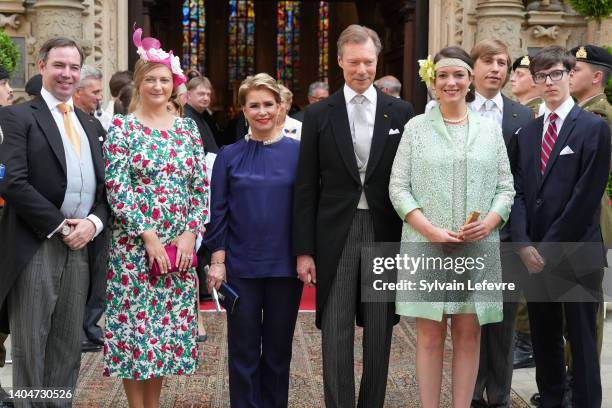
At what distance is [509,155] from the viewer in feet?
16.8

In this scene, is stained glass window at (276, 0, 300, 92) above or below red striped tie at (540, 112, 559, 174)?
above

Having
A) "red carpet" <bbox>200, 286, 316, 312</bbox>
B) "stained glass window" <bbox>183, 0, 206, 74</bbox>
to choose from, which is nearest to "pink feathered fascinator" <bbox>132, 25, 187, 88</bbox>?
"red carpet" <bbox>200, 286, 316, 312</bbox>

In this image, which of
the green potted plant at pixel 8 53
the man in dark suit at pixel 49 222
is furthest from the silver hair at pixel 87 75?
the man in dark suit at pixel 49 222

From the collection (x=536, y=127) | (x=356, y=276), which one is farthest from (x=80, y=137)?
(x=536, y=127)

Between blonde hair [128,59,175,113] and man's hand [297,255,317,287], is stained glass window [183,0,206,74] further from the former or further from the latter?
man's hand [297,255,317,287]

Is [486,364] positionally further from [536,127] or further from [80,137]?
[80,137]

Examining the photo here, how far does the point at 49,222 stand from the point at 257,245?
97 centimetres

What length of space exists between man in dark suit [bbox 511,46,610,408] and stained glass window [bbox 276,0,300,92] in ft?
79.2

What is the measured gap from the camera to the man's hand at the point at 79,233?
4.55 metres

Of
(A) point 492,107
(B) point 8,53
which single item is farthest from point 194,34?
(A) point 492,107

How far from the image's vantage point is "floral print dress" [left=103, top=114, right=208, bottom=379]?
14.9 feet

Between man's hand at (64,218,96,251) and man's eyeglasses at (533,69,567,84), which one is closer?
man's hand at (64,218,96,251)

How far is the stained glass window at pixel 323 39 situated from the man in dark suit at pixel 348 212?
2381 cm

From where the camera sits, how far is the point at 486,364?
537cm
